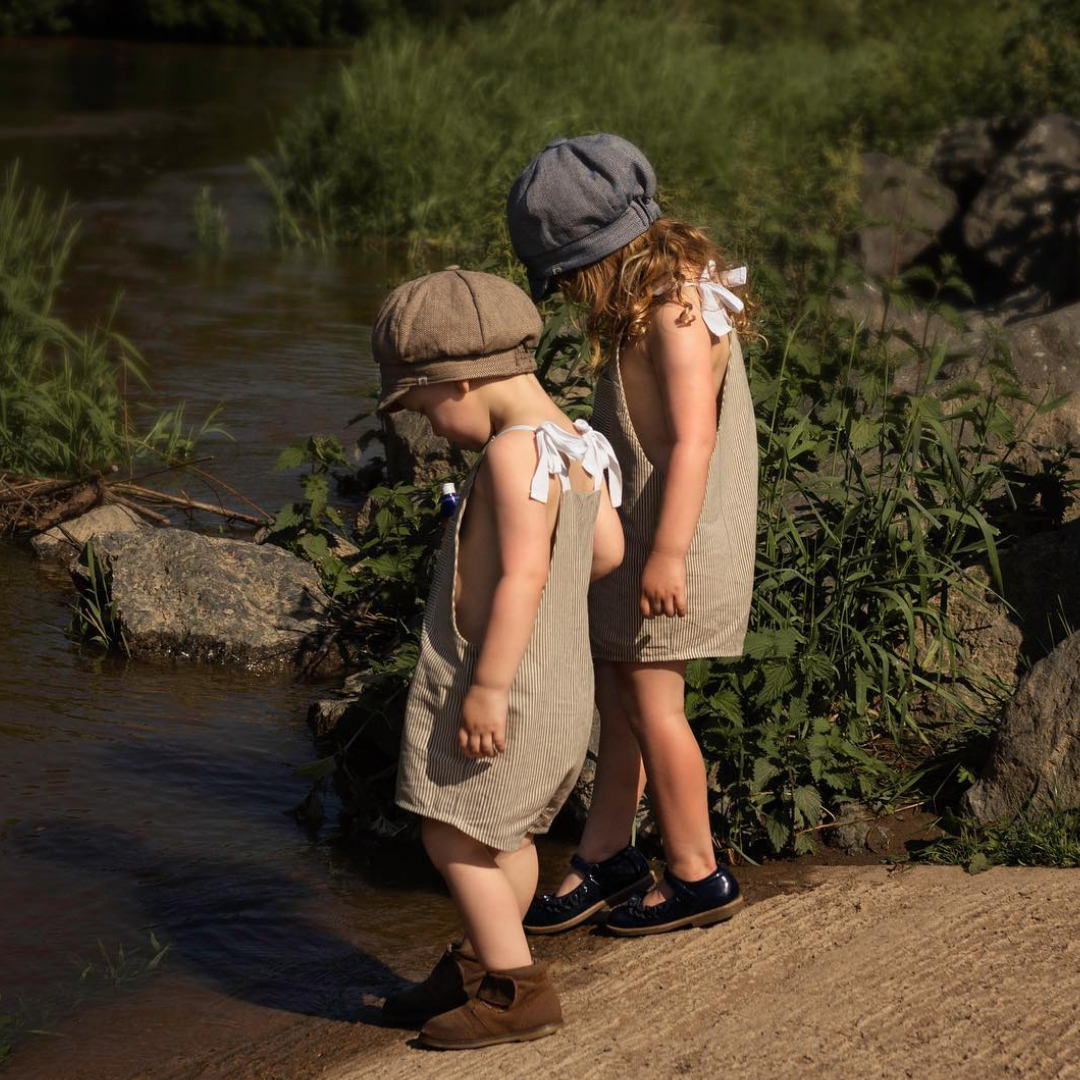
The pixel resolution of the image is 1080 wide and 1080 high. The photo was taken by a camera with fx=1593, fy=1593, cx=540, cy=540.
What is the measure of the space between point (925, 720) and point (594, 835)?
3.65ft

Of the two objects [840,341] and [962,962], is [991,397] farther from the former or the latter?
[962,962]

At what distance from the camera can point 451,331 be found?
2.54 m

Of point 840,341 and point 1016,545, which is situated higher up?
point 840,341

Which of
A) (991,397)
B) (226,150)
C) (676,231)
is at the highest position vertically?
(676,231)

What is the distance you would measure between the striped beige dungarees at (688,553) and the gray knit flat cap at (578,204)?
218 mm

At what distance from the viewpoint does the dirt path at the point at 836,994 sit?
2.54 metres

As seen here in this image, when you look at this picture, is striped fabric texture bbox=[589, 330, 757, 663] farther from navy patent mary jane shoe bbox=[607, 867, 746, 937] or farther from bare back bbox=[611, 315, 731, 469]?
navy patent mary jane shoe bbox=[607, 867, 746, 937]

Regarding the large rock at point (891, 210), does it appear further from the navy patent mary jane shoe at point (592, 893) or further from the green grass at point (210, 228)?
the navy patent mary jane shoe at point (592, 893)

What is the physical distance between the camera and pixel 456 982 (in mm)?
2736

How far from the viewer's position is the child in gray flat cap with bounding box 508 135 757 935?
9.13 ft

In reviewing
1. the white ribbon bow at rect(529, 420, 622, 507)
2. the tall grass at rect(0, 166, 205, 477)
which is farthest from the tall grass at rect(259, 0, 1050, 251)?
the white ribbon bow at rect(529, 420, 622, 507)

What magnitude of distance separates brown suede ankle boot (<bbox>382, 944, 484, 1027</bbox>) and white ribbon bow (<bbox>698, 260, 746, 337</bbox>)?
1.18m

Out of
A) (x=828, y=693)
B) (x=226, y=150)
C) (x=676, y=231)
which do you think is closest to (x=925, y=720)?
(x=828, y=693)

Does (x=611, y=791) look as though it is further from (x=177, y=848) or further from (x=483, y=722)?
(x=177, y=848)
